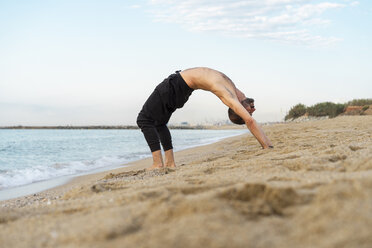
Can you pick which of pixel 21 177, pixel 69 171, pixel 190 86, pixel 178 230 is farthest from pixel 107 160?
pixel 178 230

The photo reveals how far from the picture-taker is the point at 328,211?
1035 mm

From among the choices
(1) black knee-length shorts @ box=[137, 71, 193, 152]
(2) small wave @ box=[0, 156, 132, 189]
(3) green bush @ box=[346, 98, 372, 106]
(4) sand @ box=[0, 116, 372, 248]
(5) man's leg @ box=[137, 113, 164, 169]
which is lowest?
(2) small wave @ box=[0, 156, 132, 189]

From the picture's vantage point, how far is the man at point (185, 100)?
338 centimetres

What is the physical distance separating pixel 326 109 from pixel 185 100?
22305 millimetres

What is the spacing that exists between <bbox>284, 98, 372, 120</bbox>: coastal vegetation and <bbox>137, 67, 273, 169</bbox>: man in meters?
18.6

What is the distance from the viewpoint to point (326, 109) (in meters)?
23.6

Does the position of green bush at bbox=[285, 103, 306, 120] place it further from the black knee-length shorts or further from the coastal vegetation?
the black knee-length shorts

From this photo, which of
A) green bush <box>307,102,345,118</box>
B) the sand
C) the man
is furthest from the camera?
green bush <box>307,102,345,118</box>

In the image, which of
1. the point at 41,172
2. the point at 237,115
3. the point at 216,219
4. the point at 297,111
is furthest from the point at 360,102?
the point at 216,219

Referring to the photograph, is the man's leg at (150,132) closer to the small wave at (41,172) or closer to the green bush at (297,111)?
the small wave at (41,172)

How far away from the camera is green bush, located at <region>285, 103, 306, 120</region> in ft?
87.2

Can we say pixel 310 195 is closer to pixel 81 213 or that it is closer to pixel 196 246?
pixel 196 246

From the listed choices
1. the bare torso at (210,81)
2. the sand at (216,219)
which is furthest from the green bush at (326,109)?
the sand at (216,219)

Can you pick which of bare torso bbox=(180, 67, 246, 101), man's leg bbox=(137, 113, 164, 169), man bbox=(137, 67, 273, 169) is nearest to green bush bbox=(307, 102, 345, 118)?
man bbox=(137, 67, 273, 169)
